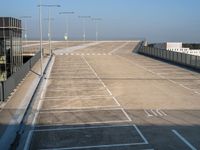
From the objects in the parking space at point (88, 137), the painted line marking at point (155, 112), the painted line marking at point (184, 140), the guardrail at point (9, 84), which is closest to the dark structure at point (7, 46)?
the guardrail at point (9, 84)

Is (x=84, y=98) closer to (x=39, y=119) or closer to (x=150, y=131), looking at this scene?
(x=39, y=119)

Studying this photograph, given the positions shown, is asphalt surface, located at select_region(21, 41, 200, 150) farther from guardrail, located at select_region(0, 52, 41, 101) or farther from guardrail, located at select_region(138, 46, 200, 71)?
guardrail, located at select_region(138, 46, 200, 71)

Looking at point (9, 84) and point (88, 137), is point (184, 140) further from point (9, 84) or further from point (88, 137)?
point (9, 84)

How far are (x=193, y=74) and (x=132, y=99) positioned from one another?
15151 millimetres

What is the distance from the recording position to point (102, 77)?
35.6 m

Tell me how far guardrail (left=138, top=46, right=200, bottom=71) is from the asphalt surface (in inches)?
333

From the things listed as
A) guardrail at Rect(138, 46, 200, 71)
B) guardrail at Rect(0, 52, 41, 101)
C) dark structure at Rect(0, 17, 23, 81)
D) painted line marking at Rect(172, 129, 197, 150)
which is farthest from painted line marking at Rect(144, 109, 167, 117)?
dark structure at Rect(0, 17, 23, 81)

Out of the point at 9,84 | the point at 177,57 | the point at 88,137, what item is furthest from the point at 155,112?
the point at 177,57

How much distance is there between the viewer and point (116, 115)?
19.3 metres

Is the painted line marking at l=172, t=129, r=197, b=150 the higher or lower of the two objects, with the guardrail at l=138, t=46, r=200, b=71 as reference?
lower

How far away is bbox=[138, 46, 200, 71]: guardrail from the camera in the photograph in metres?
41.8

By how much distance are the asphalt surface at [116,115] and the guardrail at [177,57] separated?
27.8 feet

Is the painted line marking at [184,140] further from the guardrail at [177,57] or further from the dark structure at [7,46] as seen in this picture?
the dark structure at [7,46]

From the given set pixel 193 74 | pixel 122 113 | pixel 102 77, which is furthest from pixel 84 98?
pixel 193 74
